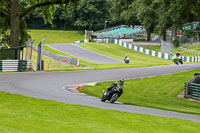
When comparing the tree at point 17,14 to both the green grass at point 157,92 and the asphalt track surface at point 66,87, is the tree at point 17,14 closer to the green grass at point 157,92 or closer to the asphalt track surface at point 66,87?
the asphalt track surface at point 66,87

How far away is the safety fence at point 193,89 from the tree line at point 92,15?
1669 centimetres

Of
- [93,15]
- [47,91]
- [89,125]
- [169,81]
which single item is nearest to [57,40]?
[93,15]

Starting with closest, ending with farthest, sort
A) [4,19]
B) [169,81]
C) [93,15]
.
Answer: [169,81], [4,19], [93,15]

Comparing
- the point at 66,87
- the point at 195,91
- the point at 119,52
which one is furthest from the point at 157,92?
the point at 119,52

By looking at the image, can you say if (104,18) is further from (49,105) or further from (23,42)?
(49,105)

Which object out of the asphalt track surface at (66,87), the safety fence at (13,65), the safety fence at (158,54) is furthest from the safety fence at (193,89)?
the safety fence at (158,54)

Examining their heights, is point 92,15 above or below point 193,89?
above

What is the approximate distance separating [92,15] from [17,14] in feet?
255

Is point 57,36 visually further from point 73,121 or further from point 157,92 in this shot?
point 73,121

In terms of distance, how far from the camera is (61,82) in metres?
25.8

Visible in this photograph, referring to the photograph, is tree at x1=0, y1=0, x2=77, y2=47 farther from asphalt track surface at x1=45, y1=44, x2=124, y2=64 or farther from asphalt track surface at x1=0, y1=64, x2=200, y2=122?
asphalt track surface at x1=45, y1=44, x2=124, y2=64

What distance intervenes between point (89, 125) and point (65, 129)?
109 cm

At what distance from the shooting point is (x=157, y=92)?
972 inches

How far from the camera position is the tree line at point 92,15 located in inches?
1465
